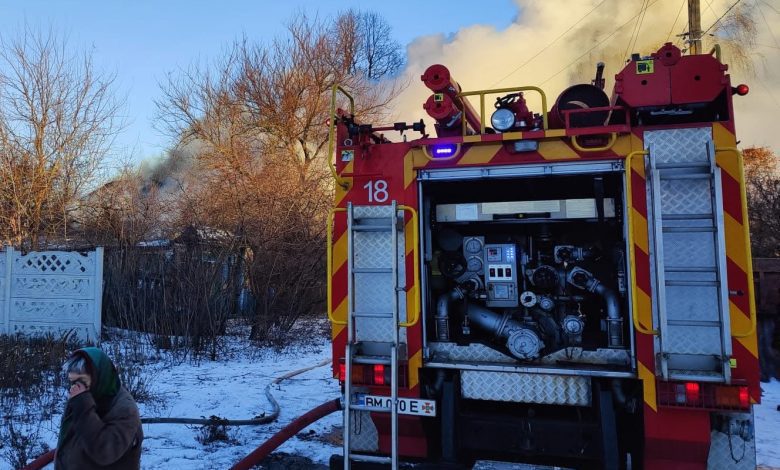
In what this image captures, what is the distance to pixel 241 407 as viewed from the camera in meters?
6.62

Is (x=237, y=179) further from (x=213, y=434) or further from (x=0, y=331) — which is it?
(x=213, y=434)

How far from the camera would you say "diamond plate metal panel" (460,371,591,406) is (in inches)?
146

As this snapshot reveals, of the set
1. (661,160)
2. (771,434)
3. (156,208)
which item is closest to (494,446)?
(661,160)

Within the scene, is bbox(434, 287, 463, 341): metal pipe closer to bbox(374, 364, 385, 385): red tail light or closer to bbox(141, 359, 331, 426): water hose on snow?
bbox(374, 364, 385, 385): red tail light

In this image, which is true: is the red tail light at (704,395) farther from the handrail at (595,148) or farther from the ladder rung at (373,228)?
the ladder rung at (373,228)

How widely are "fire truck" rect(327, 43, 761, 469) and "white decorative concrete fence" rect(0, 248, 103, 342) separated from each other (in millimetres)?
8085

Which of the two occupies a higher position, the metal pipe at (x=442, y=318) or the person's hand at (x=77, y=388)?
the metal pipe at (x=442, y=318)

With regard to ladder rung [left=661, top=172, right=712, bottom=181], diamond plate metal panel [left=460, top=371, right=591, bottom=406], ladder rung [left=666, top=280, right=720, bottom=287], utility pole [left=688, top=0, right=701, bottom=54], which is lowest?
diamond plate metal panel [left=460, top=371, right=591, bottom=406]

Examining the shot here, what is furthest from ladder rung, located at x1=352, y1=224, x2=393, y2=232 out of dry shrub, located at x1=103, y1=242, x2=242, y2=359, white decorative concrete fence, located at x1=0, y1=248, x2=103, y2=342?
white decorative concrete fence, located at x1=0, y1=248, x2=103, y2=342

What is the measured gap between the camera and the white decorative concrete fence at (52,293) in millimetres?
10383

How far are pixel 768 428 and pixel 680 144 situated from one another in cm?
432

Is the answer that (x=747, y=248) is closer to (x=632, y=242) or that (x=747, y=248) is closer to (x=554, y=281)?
(x=632, y=242)

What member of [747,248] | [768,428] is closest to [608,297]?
[747,248]

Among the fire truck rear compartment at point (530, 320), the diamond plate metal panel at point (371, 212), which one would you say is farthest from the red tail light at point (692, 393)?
the diamond plate metal panel at point (371, 212)
